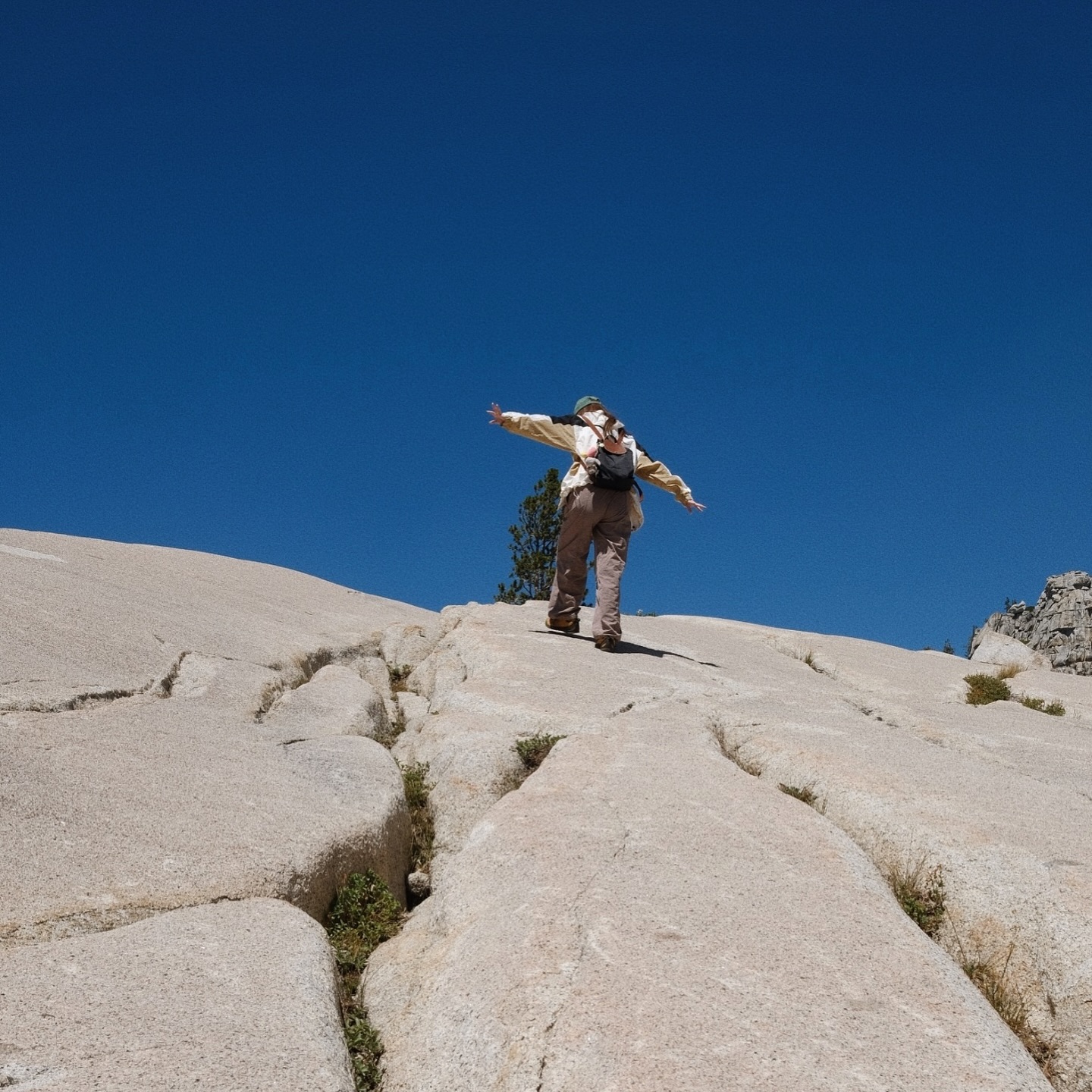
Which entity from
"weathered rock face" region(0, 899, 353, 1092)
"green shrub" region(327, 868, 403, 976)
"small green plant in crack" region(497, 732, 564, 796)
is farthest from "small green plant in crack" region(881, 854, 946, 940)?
"weathered rock face" region(0, 899, 353, 1092)

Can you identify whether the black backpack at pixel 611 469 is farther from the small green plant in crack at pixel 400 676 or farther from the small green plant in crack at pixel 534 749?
the small green plant in crack at pixel 534 749

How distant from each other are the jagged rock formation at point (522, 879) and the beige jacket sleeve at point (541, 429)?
3.67m

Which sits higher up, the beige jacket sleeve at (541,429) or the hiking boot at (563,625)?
the beige jacket sleeve at (541,429)

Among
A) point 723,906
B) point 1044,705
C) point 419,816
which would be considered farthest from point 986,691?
point 723,906

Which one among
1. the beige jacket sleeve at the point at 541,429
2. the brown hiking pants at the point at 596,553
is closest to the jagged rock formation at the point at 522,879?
the brown hiking pants at the point at 596,553

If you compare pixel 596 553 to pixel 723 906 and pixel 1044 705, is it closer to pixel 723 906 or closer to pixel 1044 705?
pixel 1044 705

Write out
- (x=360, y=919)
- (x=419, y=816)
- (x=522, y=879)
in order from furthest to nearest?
(x=419, y=816) → (x=360, y=919) → (x=522, y=879)

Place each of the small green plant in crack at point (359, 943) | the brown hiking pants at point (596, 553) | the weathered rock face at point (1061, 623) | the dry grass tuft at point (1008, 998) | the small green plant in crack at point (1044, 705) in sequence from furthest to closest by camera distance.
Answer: the weathered rock face at point (1061, 623)
the brown hiking pants at point (596, 553)
the small green plant in crack at point (1044, 705)
the dry grass tuft at point (1008, 998)
the small green plant in crack at point (359, 943)

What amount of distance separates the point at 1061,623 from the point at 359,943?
28.4 metres

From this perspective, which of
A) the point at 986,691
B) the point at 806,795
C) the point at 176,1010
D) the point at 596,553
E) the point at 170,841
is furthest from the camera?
the point at 596,553

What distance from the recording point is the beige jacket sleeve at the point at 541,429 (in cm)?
1236

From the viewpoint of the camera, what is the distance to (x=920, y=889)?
5.65m

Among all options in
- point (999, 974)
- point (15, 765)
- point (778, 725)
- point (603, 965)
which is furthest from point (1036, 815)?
point (15, 765)

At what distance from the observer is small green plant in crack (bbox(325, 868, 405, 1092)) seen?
416cm
